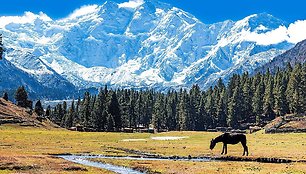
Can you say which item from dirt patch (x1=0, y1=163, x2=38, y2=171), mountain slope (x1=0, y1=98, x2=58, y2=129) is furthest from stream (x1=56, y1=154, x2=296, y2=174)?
mountain slope (x1=0, y1=98, x2=58, y2=129)

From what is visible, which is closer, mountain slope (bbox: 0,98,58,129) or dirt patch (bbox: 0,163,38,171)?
dirt patch (bbox: 0,163,38,171)

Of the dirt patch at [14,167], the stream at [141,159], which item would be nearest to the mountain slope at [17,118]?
the stream at [141,159]

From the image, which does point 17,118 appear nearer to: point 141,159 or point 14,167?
point 141,159

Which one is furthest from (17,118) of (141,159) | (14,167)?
(14,167)

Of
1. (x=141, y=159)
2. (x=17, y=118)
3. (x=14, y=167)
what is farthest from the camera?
(x=17, y=118)

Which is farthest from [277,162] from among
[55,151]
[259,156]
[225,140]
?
[55,151]

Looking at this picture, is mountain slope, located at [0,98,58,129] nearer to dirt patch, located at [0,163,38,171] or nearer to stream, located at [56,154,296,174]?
stream, located at [56,154,296,174]

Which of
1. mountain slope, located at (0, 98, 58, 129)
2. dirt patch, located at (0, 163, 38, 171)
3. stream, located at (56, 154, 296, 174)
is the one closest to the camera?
dirt patch, located at (0, 163, 38, 171)

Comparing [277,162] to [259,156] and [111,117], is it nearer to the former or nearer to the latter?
[259,156]

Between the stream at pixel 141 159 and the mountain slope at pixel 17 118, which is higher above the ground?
the mountain slope at pixel 17 118

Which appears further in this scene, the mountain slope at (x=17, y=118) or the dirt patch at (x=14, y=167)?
the mountain slope at (x=17, y=118)

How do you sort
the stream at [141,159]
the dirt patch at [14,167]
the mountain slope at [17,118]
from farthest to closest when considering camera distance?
the mountain slope at [17,118]
the stream at [141,159]
the dirt patch at [14,167]

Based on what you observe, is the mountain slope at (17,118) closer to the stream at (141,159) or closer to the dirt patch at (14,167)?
the stream at (141,159)

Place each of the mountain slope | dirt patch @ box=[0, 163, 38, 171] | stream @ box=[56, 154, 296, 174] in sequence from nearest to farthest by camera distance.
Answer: dirt patch @ box=[0, 163, 38, 171] → stream @ box=[56, 154, 296, 174] → the mountain slope
